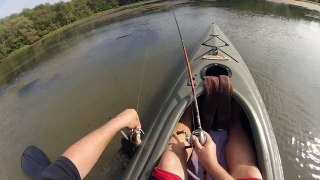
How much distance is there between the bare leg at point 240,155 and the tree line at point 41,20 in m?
22.6

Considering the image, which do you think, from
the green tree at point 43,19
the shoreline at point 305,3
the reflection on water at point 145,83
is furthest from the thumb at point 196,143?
the green tree at point 43,19

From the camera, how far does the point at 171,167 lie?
3.89 m

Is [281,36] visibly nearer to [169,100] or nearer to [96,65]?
[96,65]

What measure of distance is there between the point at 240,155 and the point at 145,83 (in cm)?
581

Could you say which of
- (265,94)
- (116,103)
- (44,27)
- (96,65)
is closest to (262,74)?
(265,94)

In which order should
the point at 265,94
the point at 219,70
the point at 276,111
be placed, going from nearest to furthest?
the point at 219,70 < the point at 276,111 < the point at 265,94

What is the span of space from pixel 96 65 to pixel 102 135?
31.3 ft

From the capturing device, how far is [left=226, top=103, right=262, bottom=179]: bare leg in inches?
148

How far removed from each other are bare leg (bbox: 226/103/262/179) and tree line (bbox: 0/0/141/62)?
74.2 ft

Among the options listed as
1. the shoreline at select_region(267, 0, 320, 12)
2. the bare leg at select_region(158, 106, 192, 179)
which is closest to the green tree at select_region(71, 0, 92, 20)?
the shoreline at select_region(267, 0, 320, 12)

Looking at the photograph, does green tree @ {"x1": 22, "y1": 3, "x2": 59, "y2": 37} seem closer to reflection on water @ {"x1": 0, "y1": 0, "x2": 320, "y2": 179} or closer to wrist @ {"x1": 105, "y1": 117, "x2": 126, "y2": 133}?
reflection on water @ {"x1": 0, "y1": 0, "x2": 320, "y2": 179}

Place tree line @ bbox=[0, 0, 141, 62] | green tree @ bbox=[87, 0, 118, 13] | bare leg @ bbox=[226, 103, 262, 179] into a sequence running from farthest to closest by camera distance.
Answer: green tree @ bbox=[87, 0, 118, 13]
tree line @ bbox=[0, 0, 141, 62]
bare leg @ bbox=[226, 103, 262, 179]

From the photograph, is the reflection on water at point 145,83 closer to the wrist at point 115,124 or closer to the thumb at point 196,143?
the wrist at point 115,124

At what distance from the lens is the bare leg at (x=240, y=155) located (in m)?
3.77
